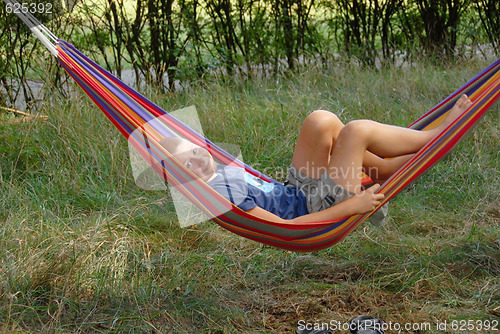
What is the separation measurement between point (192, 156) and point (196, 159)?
0.06 ft

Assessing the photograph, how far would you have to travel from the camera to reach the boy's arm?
5.78 feet

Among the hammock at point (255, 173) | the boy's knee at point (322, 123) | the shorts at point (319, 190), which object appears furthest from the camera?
the boy's knee at point (322, 123)

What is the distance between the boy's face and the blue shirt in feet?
0.14

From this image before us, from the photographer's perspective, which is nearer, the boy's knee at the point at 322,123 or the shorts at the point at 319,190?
the shorts at the point at 319,190

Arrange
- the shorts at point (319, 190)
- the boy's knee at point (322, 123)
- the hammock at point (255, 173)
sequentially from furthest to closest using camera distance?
1. the boy's knee at point (322, 123)
2. the shorts at point (319, 190)
3. the hammock at point (255, 173)

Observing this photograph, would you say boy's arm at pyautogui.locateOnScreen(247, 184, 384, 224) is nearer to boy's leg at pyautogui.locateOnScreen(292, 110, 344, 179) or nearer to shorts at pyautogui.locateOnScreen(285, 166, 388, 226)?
shorts at pyautogui.locateOnScreen(285, 166, 388, 226)

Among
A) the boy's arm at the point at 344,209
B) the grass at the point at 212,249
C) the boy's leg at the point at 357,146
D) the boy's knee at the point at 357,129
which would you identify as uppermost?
the boy's knee at the point at 357,129

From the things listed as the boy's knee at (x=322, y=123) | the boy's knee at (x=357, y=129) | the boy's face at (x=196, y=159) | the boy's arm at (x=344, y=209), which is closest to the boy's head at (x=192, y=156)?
the boy's face at (x=196, y=159)

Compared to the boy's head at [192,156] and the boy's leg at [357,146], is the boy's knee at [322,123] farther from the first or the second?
the boy's head at [192,156]

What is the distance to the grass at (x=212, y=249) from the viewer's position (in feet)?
6.06

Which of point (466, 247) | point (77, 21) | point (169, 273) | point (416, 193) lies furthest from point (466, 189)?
point (77, 21)

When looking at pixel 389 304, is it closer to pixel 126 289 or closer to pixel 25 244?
pixel 126 289

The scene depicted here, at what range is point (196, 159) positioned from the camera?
1915 mm

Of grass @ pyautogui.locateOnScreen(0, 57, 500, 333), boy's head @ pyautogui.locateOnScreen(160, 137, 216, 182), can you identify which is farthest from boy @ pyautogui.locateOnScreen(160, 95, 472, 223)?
grass @ pyautogui.locateOnScreen(0, 57, 500, 333)
